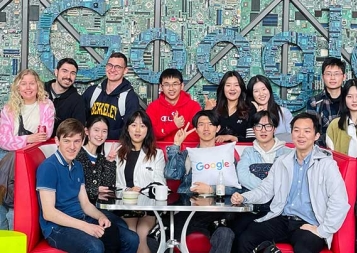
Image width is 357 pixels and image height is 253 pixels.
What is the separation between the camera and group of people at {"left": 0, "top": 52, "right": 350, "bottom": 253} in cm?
438

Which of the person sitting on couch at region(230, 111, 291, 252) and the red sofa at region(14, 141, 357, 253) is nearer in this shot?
the red sofa at region(14, 141, 357, 253)

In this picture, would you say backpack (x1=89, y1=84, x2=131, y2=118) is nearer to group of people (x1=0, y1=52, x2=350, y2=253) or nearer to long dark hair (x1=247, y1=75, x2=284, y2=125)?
group of people (x1=0, y1=52, x2=350, y2=253)

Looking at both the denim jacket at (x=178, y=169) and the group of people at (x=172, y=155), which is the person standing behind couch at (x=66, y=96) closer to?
the group of people at (x=172, y=155)

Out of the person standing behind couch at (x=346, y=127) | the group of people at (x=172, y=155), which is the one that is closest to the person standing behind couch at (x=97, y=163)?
the group of people at (x=172, y=155)

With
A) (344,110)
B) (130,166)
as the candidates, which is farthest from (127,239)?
(344,110)

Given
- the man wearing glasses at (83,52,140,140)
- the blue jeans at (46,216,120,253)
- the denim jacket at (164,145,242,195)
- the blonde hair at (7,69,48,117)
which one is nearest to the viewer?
the blue jeans at (46,216,120,253)

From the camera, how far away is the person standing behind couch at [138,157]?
5043 mm

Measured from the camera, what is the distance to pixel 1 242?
373 cm

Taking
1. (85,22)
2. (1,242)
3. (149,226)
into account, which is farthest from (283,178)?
(85,22)

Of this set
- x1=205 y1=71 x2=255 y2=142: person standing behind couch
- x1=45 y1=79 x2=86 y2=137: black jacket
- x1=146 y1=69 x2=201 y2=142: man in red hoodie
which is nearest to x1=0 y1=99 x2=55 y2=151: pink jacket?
x1=45 y1=79 x2=86 y2=137: black jacket

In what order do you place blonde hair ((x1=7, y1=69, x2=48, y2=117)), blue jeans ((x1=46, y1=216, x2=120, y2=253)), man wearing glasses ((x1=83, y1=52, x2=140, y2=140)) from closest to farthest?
blue jeans ((x1=46, y1=216, x2=120, y2=253)) < blonde hair ((x1=7, y1=69, x2=48, y2=117)) < man wearing glasses ((x1=83, y1=52, x2=140, y2=140))

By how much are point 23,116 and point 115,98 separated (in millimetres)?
905

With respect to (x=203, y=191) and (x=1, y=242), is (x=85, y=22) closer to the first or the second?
(x=203, y=191)

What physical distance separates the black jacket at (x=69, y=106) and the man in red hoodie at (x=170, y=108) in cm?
59
